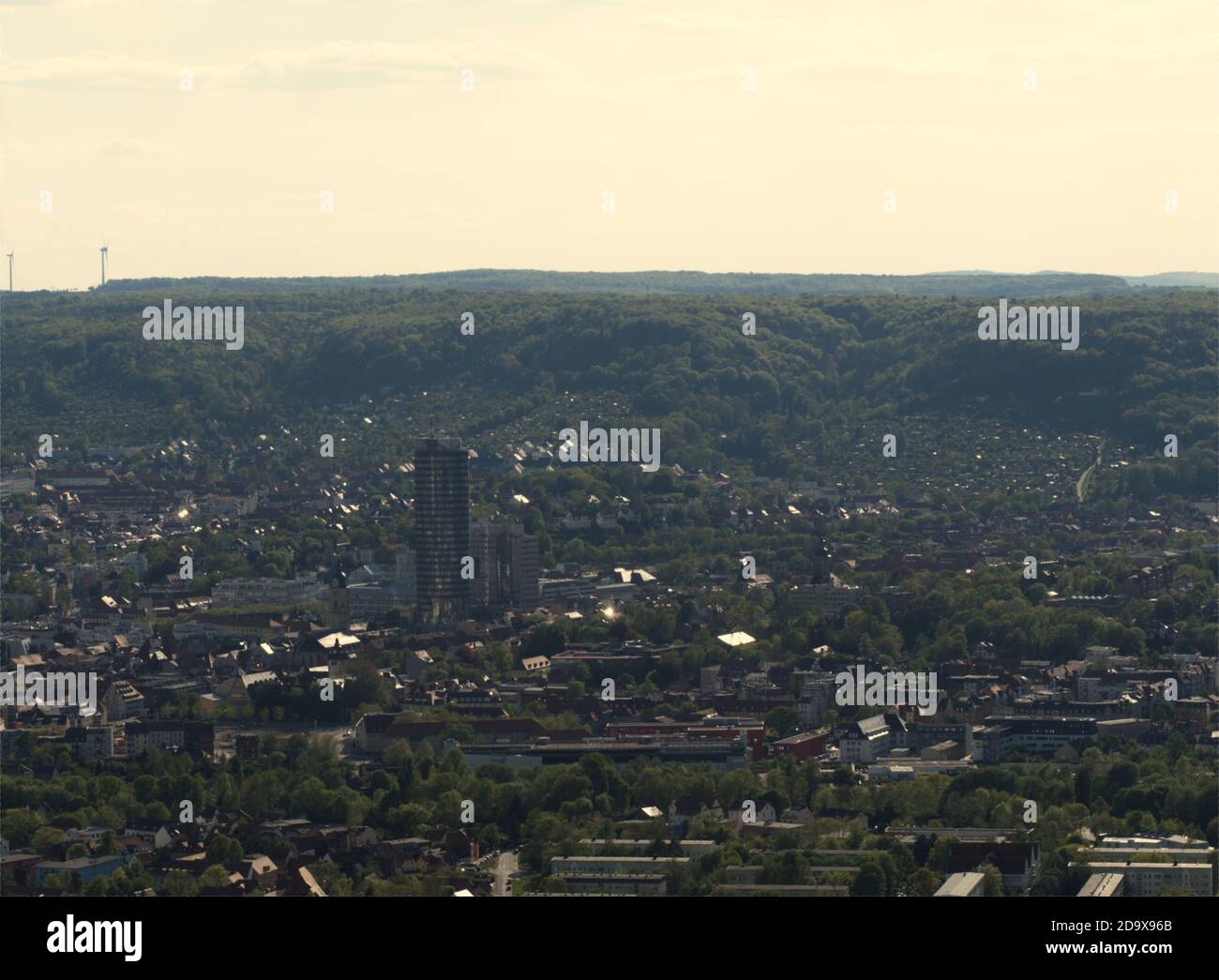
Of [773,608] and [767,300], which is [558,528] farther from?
[767,300]

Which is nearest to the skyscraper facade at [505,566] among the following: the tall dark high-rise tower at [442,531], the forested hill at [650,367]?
the tall dark high-rise tower at [442,531]

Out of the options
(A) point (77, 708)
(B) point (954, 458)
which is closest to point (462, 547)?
(A) point (77, 708)

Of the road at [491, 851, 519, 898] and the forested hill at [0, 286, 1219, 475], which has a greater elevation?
the forested hill at [0, 286, 1219, 475]

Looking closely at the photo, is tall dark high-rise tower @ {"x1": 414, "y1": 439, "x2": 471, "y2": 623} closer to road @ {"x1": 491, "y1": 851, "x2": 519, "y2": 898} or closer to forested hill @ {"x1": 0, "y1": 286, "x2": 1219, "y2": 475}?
road @ {"x1": 491, "y1": 851, "x2": 519, "y2": 898}

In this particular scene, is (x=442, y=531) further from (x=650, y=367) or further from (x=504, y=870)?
(x=650, y=367)

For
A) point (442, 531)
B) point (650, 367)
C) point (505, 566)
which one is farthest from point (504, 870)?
point (650, 367)

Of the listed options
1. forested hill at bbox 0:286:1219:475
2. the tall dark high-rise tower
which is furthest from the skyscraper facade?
forested hill at bbox 0:286:1219:475
